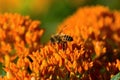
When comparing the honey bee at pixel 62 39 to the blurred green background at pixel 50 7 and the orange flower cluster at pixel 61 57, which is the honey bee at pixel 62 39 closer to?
the orange flower cluster at pixel 61 57

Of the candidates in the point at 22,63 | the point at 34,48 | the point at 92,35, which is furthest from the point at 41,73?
the point at 92,35

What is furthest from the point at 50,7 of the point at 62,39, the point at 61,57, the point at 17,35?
the point at 61,57

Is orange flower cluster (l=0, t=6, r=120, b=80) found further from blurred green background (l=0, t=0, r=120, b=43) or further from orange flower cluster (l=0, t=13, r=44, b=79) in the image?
blurred green background (l=0, t=0, r=120, b=43)

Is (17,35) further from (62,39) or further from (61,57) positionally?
(61,57)

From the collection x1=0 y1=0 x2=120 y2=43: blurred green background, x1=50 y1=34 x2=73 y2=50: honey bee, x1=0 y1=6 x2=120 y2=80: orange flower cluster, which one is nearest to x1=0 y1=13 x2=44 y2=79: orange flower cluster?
x1=0 y1=6 x2=120 y2=80: orange flower cluster

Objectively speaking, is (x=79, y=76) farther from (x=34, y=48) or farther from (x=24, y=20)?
(x=24, y=20)

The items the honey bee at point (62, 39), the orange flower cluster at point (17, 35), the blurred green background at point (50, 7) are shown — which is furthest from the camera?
the blurred green background at point (50, 7)

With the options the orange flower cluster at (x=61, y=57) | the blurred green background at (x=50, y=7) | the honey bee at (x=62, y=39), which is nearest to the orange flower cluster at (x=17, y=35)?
the orange flower cluster at (x=61, y=57)

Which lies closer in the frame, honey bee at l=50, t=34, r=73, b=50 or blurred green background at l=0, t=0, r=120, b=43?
honey bee at l=50, t=34, r=73, b=50
